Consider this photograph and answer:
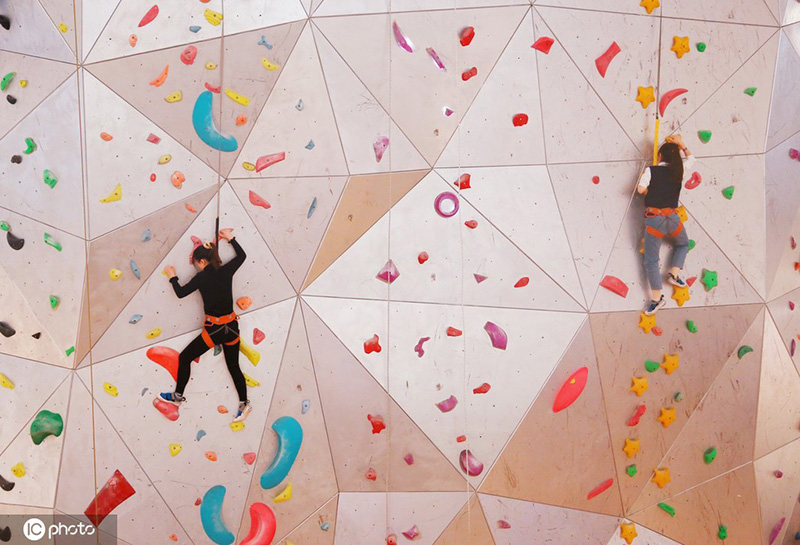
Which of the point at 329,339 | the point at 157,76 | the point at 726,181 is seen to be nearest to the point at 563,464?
the point at 329,339

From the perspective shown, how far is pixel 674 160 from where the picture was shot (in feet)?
18.6

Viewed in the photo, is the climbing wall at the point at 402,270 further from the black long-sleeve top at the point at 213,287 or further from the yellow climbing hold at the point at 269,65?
the black long-sleeve top at the point at 213,287

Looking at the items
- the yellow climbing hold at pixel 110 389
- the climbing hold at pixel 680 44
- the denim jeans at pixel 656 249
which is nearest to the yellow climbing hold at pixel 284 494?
the yellow climbing hold at pixel 110 389

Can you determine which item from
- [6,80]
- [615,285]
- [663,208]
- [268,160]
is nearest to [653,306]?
[615,285]

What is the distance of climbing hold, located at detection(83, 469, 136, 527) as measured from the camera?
201 inches

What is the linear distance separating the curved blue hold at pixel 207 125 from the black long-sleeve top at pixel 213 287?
809mm

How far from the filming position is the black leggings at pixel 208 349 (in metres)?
5.17

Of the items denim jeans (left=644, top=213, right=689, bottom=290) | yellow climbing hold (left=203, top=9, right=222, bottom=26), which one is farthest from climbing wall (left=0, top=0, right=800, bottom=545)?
denim jeans (left=644, top=213, right=689, bottom=290)

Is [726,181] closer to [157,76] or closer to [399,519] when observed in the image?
[399,519]

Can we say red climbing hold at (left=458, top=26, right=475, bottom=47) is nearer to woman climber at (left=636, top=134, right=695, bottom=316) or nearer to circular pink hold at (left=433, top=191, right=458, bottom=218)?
circular pink hold at (left=433, top=191, right=458, bottom=218)

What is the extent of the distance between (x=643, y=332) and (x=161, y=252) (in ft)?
11.8

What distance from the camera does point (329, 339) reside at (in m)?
5.47

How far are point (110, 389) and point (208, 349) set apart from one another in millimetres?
685

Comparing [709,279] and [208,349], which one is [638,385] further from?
[208,349]
